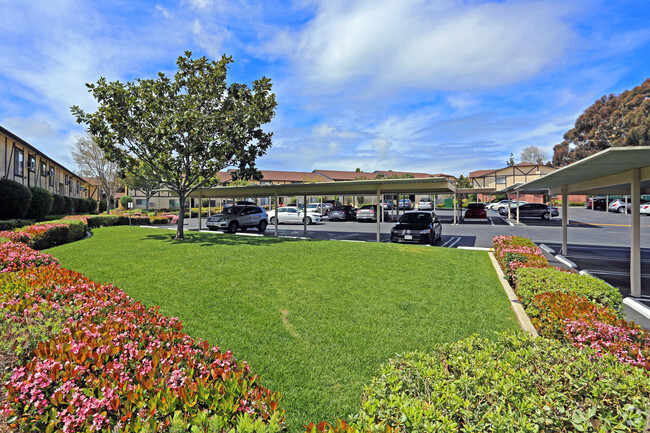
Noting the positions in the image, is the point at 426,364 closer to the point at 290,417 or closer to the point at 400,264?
the point at 290,417

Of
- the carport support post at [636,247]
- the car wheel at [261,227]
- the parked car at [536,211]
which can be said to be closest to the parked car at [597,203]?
the parked car at [536,211]

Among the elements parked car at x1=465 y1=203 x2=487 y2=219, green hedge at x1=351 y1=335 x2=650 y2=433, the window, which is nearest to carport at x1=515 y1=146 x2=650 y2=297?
green hedge at x1=351 y1=335 x2=650 y2=433

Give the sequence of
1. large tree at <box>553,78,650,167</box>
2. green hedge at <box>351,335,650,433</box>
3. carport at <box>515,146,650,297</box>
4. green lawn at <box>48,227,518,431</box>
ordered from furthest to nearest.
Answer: large tree at <box>553,78,650,167</box> → carport at <box>515,146,650,297</box> → green lawn at <box>48,227,518,431</box> → green hedge at <box>351,335,650,433</box>

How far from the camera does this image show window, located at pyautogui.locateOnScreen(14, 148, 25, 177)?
2042 centimetres

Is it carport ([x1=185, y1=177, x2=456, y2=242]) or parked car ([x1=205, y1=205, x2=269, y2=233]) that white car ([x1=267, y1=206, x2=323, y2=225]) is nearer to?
parked car ([x1=205, y1=205, x2=269, y2=233])

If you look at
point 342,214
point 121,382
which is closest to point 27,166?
point 342,214

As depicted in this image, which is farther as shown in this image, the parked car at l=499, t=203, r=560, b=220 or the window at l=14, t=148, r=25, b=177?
the parked car at l=499, t=203, r=560, b=220

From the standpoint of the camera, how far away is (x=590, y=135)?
1677 inches

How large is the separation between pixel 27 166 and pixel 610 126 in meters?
58.8

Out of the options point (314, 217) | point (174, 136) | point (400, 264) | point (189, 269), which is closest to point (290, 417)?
point (189, 269)

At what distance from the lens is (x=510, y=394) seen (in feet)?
6.87

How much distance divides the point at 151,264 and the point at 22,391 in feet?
22.2

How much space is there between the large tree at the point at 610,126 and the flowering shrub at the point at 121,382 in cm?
4485

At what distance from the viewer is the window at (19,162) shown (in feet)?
67.0
